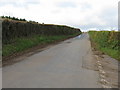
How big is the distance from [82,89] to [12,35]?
14.5m

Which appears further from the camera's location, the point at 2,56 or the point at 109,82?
the point at 2,56

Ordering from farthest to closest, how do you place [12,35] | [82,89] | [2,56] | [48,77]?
[12,35], [2,56], [48,77], [82,89]

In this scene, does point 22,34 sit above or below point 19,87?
above

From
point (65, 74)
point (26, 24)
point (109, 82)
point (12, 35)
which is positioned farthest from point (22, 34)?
point (109, 82)

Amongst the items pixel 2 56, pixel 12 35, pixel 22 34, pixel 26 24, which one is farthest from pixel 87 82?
pixel 26 24

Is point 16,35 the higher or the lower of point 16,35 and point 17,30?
the lower

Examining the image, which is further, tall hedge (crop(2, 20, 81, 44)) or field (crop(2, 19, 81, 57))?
tall hedge (crop(2, 20, 81, 44))

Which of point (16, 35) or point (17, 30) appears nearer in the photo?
point (16, 35)

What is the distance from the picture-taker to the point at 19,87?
645 cm

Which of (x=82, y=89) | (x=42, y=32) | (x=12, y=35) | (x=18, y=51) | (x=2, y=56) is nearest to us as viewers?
(x=82, y=89)

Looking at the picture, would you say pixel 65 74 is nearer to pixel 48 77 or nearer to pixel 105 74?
pixel 48 77

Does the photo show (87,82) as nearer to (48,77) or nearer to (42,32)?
(48,77)

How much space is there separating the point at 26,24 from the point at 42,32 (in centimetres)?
749

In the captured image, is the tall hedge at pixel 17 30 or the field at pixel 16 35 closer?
the field at pixel 16 35
